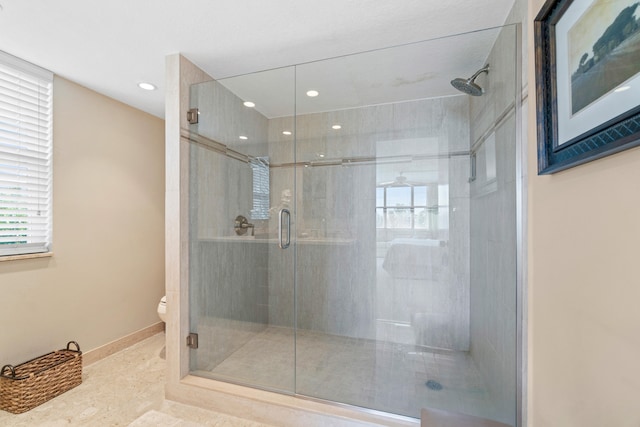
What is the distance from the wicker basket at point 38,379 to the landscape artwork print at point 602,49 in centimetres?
310

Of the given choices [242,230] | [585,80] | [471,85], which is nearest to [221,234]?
[242,230]

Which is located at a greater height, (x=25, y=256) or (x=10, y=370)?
(x=25, y=256)

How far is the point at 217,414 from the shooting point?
181 centimetres

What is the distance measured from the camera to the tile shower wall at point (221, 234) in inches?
81.8

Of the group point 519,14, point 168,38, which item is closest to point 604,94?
point 519,14

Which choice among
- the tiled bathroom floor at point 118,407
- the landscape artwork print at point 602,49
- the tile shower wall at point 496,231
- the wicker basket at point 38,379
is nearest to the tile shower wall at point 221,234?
the tiled bathroom floor at point 118,407

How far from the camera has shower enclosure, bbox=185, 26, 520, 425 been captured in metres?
1.74

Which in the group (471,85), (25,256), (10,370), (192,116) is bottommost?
(10,370)

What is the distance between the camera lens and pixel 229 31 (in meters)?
1.69

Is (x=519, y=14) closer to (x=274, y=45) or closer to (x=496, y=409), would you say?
(x=274, y=45)

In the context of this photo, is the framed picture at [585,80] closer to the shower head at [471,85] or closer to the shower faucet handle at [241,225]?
the shower head at [471,85]

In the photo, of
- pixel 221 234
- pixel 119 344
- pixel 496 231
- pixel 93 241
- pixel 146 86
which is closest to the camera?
pixel 496 231

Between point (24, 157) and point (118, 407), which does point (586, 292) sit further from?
point (24, 157)

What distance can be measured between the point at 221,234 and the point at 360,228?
1.09 meters
